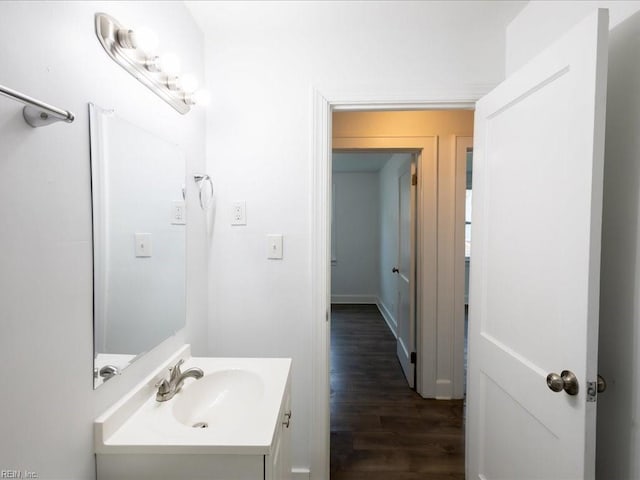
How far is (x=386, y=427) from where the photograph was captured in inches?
80.5

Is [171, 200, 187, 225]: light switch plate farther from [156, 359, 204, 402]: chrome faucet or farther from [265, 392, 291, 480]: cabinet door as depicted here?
[265, 392, 291, 480]: cabinet door

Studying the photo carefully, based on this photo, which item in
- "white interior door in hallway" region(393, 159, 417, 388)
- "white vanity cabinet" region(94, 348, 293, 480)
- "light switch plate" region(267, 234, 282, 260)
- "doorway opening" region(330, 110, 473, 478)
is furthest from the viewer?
"white interior door in hallway" region(393, 159, 417, 388)

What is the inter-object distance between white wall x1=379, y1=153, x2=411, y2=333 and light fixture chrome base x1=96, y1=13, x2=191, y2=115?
2.80 m

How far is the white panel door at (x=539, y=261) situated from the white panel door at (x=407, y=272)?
3.69 ft

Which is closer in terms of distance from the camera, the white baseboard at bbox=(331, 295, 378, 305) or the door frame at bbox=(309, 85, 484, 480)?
the door frame at bbox=(309, 85, 484, 480)

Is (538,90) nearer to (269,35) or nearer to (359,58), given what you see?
(359,58)

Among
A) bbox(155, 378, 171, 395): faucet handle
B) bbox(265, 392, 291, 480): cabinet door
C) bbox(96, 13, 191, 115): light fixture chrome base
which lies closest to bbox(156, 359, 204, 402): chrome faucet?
bbox(155, 378, 171, 395): faucet handle

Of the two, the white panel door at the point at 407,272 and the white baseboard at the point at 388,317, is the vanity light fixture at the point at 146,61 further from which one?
the white baseboard at the point at 388,317

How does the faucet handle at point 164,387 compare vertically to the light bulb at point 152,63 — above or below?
below

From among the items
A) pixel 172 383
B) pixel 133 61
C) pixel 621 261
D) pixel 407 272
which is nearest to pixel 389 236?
pixel 407 272

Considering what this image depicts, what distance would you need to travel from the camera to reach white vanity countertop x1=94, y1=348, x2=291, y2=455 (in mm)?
788

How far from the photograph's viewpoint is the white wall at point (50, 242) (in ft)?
1.93

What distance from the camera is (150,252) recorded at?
3.48ft

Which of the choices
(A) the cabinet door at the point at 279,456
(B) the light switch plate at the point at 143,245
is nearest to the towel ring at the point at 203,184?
(B) the light switch plate at the point at 143,245
